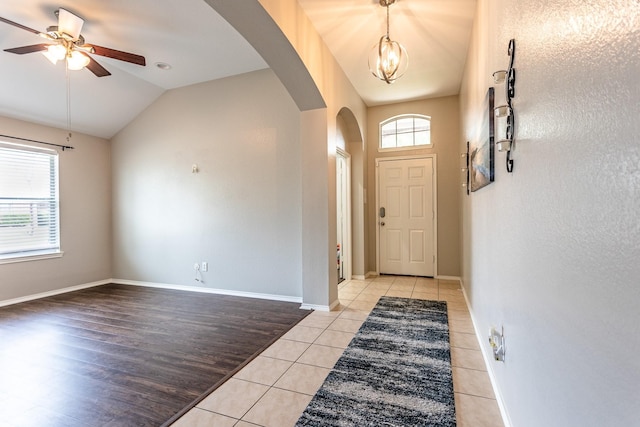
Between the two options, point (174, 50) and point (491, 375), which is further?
point (174, 50)

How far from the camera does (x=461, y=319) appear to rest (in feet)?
10.1

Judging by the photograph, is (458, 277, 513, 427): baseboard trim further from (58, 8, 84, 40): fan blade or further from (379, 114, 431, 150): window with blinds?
(58, 8, 84, 40): fan blade

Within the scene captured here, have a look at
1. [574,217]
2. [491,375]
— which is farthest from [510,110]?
[491,375]

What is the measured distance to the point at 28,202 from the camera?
13.8ft

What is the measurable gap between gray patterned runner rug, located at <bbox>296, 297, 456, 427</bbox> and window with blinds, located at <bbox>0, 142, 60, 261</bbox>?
4.72 metres

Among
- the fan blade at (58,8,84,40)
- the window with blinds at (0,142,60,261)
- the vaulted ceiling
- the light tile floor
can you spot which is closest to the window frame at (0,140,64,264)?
the window with blinds at (0,142,60,261)

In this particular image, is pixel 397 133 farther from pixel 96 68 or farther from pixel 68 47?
pixel 68 47

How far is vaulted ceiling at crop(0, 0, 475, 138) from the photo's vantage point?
9.02 ft

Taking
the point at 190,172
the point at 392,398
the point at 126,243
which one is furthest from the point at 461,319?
the point at 126,243

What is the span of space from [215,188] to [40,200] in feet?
8.42

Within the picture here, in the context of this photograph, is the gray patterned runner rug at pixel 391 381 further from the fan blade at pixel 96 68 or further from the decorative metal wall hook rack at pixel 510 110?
the fan blade at pixel 96 68

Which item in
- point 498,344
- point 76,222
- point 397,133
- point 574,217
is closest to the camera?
point 574,217

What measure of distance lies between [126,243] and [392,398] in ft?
16.3

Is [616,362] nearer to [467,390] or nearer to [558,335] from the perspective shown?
[558,335]
